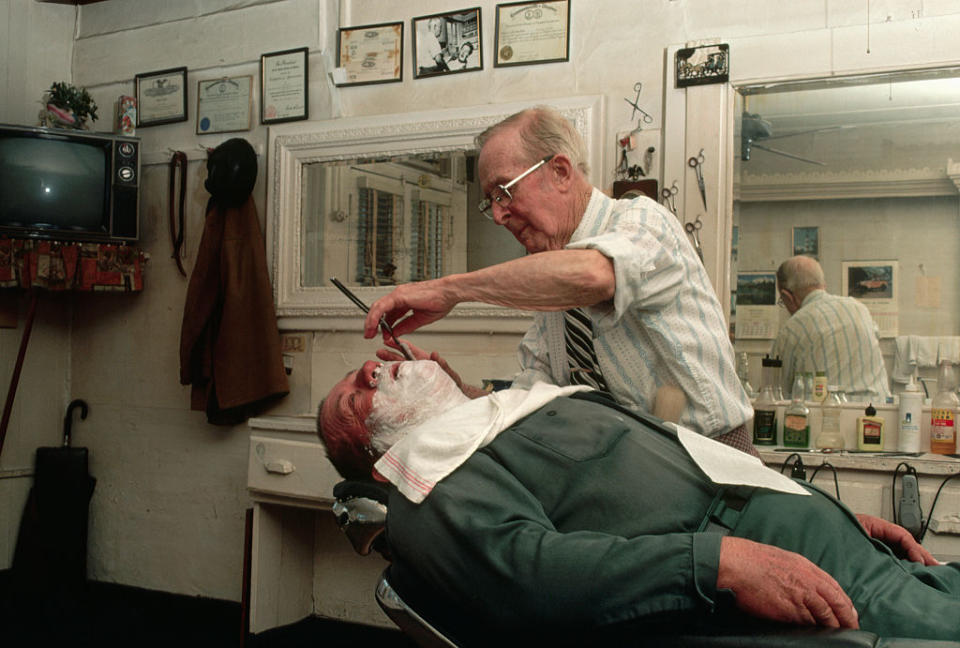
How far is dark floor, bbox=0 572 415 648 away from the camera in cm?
299

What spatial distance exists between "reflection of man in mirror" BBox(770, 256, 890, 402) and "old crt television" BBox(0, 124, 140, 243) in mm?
2535

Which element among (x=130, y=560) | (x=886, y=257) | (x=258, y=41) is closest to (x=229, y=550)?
(x=130, y=560)

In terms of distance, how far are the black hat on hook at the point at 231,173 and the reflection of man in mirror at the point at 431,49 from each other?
0.77 metres

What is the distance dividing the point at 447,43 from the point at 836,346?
1.71 m

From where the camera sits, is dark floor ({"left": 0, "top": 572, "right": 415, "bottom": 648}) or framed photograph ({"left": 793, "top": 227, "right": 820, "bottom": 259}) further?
dark floor ({"left": 0, "top": 572, "right": 415, "bottom": 648})

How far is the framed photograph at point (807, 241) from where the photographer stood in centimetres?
254

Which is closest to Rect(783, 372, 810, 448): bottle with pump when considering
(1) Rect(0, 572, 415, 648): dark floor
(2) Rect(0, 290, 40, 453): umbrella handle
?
(1) Rect(0, 572, 415, 648): dark floor

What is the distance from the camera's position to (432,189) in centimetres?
303

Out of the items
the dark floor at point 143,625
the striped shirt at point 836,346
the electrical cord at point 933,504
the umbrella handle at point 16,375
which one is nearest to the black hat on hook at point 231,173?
the umbrella handle at point 16,375

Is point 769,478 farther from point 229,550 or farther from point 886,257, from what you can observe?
point 229,550

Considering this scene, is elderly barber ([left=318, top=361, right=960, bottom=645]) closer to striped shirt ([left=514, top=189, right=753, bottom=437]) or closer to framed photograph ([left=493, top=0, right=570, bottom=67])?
striped shirt ([left=514, top=189, right=753, bottom=437])

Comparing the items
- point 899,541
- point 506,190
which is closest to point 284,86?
point 506,190

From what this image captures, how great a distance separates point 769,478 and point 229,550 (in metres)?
2.69

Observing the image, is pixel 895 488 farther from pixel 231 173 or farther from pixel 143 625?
pixel 143 625
